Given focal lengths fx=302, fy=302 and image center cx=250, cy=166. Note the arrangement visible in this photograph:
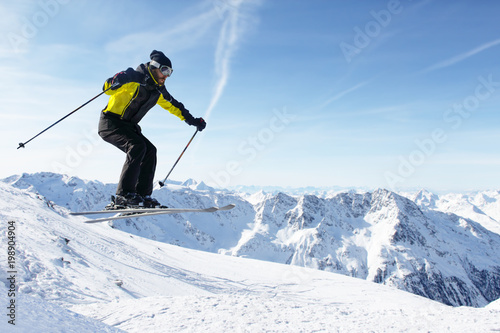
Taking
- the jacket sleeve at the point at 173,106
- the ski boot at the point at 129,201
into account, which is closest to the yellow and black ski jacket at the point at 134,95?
the jacket sleeve at the point at 173,106

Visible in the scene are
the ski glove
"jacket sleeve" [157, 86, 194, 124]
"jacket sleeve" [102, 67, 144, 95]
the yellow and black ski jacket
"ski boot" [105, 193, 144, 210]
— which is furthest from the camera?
the ski glove

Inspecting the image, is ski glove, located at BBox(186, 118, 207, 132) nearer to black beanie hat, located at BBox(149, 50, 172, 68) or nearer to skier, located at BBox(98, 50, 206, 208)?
skier, located at BBox(98, 50, 206, 208)

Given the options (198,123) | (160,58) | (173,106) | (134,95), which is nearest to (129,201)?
(134,95)

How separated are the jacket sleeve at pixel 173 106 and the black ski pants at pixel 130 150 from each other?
45.7 inches

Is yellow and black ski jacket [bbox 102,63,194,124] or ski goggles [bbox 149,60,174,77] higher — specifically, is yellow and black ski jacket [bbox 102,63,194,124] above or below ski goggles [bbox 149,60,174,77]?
below

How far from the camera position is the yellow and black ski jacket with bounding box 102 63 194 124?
708cm

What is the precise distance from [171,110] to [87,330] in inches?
236

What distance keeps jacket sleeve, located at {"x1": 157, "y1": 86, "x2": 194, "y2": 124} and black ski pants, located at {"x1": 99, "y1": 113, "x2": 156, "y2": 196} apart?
1.16m

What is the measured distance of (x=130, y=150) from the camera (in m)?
7.15

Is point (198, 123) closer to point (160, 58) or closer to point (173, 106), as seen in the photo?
point (173, 106)

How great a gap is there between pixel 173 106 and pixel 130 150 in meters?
2.10

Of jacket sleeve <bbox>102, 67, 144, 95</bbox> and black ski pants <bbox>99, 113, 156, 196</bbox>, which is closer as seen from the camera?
jacket sleeve <bbox>102, 67, 144, 95</bbox>

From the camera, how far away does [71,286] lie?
1166cm

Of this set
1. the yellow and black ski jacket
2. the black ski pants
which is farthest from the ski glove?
the black ski pants
